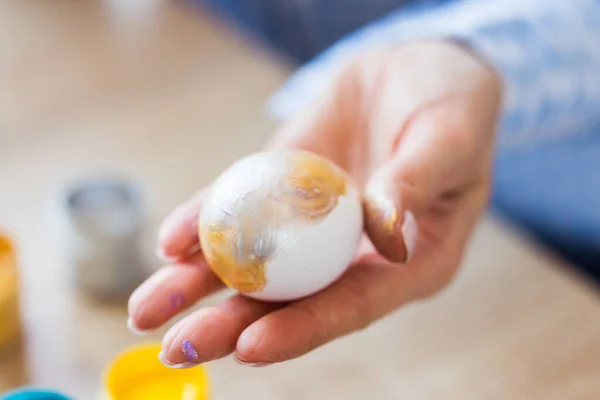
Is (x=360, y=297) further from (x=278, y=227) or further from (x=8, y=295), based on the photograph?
(x=8, y=295)

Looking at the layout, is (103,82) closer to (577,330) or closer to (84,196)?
(84,196)

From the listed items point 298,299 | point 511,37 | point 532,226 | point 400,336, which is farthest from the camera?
point 532,226

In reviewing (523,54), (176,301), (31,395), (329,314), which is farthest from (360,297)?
(523,54)

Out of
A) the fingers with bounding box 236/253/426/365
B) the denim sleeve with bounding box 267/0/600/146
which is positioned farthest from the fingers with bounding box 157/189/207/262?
the denim sleeve with bounding box 267/0/600/146

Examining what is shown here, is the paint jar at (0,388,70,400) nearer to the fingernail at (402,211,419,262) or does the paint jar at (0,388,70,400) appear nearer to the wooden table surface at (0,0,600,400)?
the wooden table surface at (0,0,600,400)

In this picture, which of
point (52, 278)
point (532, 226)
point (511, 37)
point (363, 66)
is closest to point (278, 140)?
point (363, 66)

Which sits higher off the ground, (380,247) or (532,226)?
(380,247)

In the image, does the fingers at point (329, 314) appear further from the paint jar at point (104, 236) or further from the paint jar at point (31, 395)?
the paint jar at point (104, 236)
